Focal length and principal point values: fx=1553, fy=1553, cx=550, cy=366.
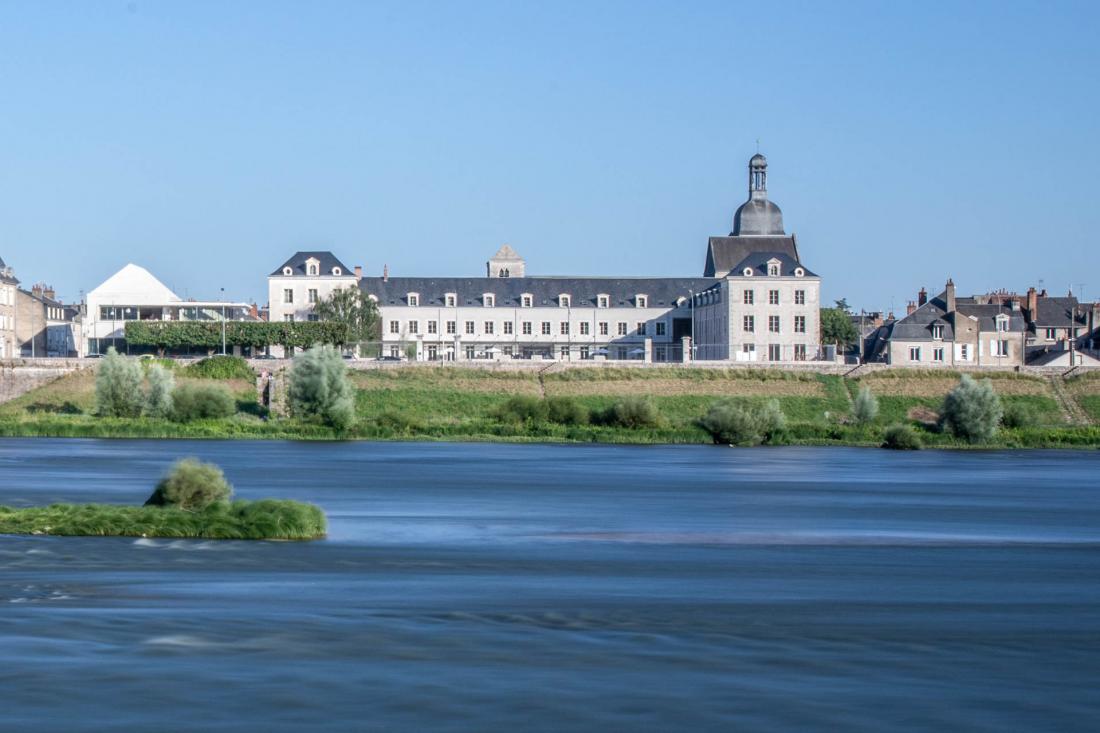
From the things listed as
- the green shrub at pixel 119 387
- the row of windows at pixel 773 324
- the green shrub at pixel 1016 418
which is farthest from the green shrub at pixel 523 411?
the row of windows at pixel 773 324

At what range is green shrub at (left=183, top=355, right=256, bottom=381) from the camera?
87.2 metres

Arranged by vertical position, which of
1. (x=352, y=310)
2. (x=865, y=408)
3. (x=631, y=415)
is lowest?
(x=631, y=415)

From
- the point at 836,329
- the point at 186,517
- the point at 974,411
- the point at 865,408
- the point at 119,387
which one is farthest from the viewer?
the point at 836,329

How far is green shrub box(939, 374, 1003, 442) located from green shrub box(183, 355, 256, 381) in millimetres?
39115

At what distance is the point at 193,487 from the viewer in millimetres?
28250

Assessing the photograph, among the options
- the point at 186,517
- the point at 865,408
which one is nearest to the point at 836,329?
the point at 865,408

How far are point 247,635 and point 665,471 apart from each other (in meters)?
33.3

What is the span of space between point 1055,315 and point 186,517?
342 feet

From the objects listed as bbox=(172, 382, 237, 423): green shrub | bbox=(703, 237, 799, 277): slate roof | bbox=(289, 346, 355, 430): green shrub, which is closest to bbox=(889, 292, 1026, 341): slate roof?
bbox=(703, 237, 799, 277): slate roof

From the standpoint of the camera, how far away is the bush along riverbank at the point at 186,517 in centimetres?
2685

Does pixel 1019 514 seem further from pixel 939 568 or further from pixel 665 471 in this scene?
pixel 665 471

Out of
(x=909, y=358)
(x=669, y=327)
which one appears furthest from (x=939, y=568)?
(x=669, y=327)

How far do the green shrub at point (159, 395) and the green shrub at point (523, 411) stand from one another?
1580cm

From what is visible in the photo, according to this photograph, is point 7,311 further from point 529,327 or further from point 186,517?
point 186,517
